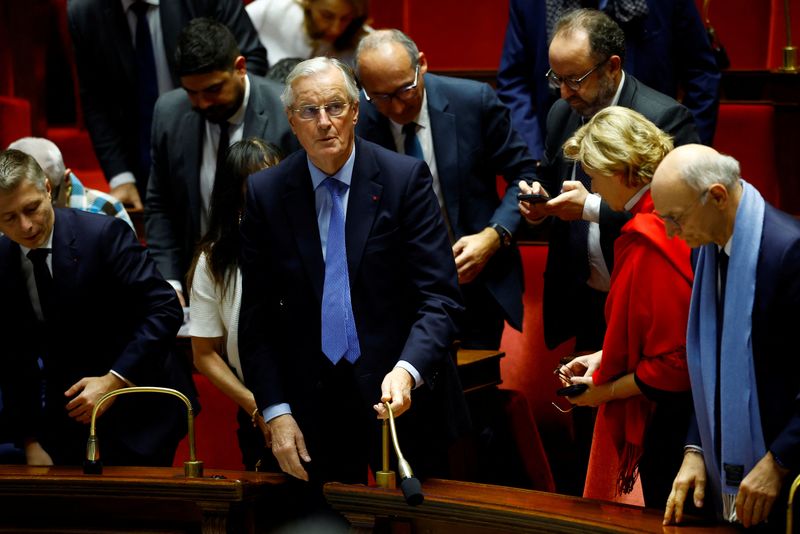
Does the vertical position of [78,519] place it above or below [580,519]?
below

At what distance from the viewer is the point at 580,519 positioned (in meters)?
2.12

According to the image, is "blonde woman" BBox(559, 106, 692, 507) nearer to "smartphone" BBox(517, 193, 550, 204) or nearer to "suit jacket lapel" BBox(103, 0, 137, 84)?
"smartphone" BBox(517, 193, 550, 204)

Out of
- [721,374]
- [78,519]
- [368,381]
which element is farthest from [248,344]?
[721,374]

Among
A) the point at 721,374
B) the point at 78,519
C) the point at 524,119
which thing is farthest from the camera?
the point at 524,119

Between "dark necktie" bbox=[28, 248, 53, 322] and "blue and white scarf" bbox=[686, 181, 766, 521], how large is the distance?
1.54 metres

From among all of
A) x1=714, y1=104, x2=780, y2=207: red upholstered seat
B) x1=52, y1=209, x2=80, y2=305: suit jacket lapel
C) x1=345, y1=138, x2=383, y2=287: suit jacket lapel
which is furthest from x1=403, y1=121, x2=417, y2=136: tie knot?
x1=714, y1=104, x2=780, y2=207: red upholstered seat

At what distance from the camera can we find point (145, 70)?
3877 millimetres

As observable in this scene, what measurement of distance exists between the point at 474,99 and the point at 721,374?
1.39 metres

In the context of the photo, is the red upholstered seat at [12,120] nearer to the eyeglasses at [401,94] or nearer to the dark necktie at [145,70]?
the dark necktie at [145,70]

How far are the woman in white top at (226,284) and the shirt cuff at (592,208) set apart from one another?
760mm

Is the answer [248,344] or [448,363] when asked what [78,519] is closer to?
[248,344]

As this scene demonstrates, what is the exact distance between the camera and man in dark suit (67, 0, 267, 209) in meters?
3.82

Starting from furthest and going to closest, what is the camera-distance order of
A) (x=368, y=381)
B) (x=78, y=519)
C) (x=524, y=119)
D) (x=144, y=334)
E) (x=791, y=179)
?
(x=791, y=179) → (x=524, y=119) → (x=144, y=334) → (x=78, y=519) → (x=368, y=381)

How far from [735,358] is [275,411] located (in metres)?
0.97
